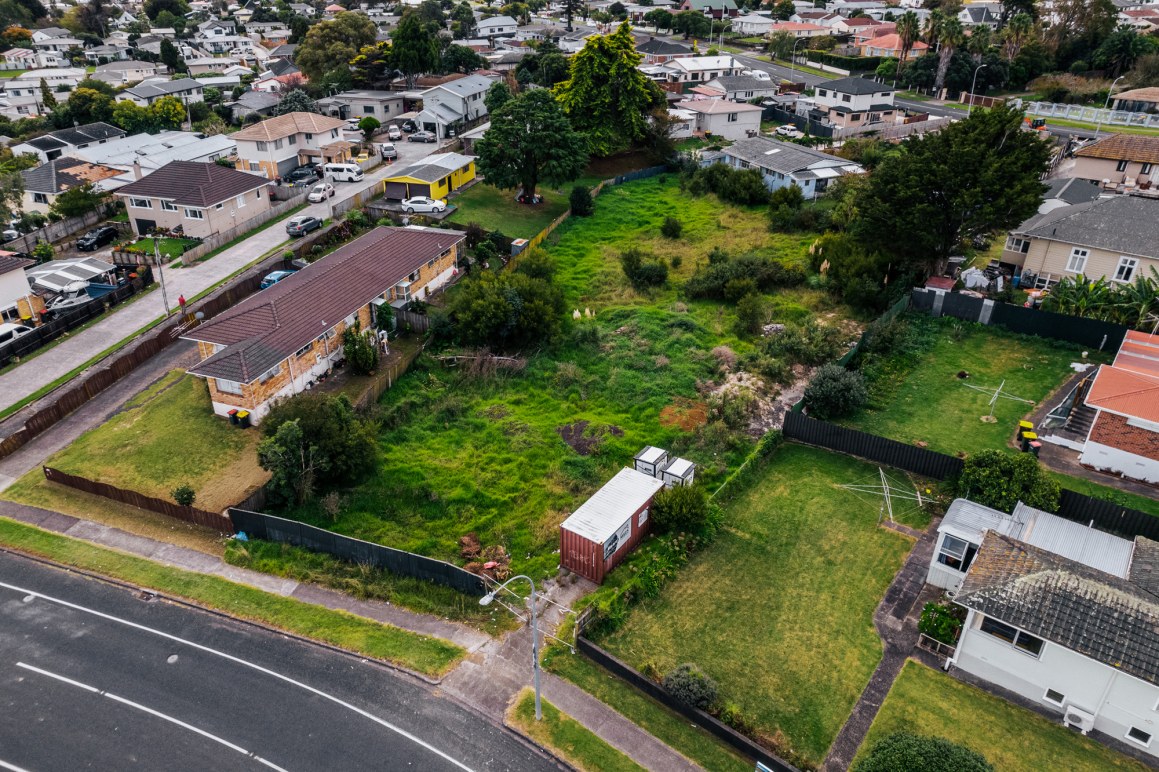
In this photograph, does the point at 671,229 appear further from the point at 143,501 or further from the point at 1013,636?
the point at 1013,636

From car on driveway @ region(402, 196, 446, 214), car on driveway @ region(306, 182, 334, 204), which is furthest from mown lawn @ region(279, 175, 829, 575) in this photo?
car on driveway @ region(306, 182, 334, 204)

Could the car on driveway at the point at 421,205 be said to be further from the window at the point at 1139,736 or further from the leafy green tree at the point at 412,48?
the window at the point at 1139,736

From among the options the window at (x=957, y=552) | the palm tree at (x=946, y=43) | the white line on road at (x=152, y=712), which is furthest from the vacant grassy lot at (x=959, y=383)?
the palm tree at (x=946, y=43)

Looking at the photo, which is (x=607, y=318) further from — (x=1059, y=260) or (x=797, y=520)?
(x=1059, y=260)

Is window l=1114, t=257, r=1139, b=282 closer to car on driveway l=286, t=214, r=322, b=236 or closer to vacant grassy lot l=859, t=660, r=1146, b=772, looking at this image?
vacant grassy lot l=859, t=660, r=1146, b=772

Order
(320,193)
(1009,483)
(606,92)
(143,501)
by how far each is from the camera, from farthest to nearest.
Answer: (606,92), (320,193), (143,501), (1009,483)

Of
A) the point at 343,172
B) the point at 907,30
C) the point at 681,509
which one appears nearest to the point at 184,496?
the point at 681,509

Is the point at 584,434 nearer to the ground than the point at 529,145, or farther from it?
nearer to the ground
